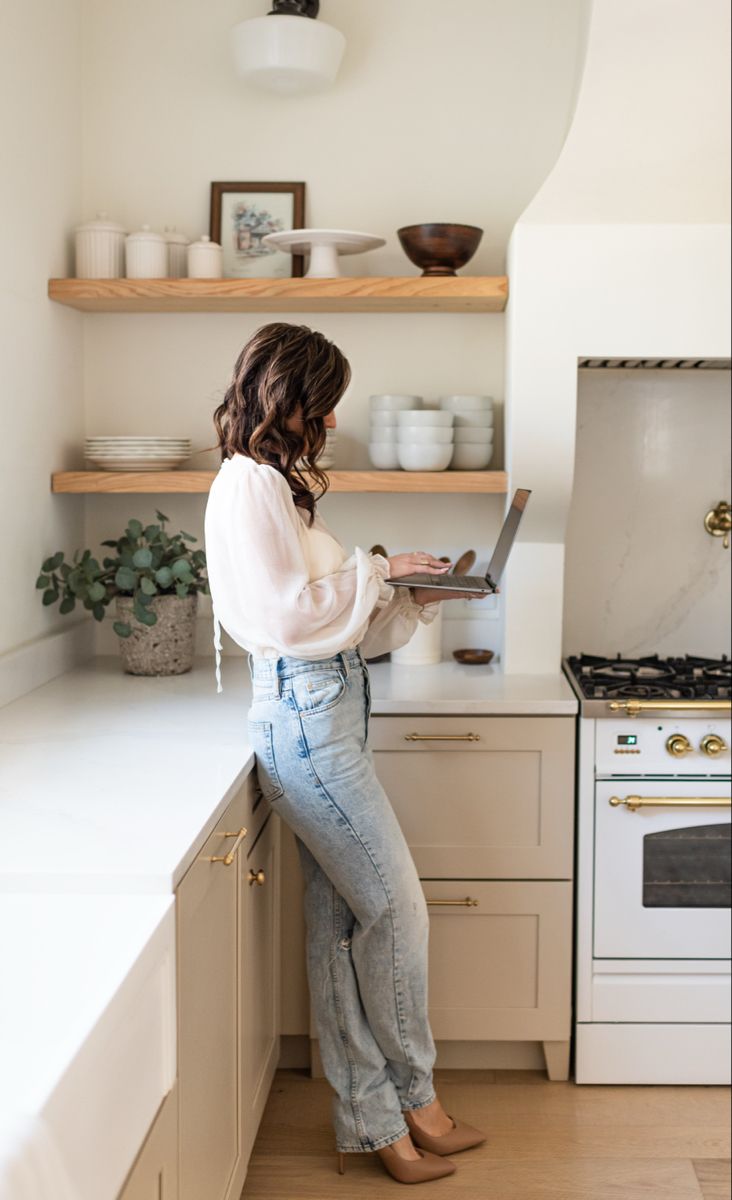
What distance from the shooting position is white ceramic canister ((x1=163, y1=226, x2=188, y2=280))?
3.06 meters

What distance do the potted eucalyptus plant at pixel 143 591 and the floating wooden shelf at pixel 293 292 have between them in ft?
1.71

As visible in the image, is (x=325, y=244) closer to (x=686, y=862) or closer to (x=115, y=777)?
(x=115, y=777)

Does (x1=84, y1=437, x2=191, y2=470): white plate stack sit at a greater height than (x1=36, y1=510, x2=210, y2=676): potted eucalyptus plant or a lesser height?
greater

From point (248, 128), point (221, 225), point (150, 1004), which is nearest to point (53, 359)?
point (221, 225)

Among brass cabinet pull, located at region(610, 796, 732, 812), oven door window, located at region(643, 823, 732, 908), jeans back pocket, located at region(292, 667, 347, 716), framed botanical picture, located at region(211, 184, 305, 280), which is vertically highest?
framed botanical picture, located at region(211, 184, 305, 280)

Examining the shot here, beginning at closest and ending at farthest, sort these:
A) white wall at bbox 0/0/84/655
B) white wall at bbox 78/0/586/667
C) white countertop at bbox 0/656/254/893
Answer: white countertop at bbox 0/656/254/893, white wall at bbox 0/0/84/655, white wall at bbox 78/0/586/667

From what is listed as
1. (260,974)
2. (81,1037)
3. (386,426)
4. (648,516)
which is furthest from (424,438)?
(81,1037)

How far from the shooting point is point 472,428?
300 centimetres

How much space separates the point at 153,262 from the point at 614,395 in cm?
119

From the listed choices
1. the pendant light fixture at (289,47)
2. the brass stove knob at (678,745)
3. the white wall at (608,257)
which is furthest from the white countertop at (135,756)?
the pendant light fixture at (289,47)

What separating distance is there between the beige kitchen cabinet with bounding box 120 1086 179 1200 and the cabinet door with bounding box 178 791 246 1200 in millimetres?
55

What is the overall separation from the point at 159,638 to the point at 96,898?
4.81ft

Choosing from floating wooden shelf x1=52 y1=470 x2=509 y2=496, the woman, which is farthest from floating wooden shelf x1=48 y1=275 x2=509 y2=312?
the woman

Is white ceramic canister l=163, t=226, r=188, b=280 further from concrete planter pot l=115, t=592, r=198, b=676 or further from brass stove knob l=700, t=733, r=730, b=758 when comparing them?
brass stove knob l=700, t=733, r=730, b=758
